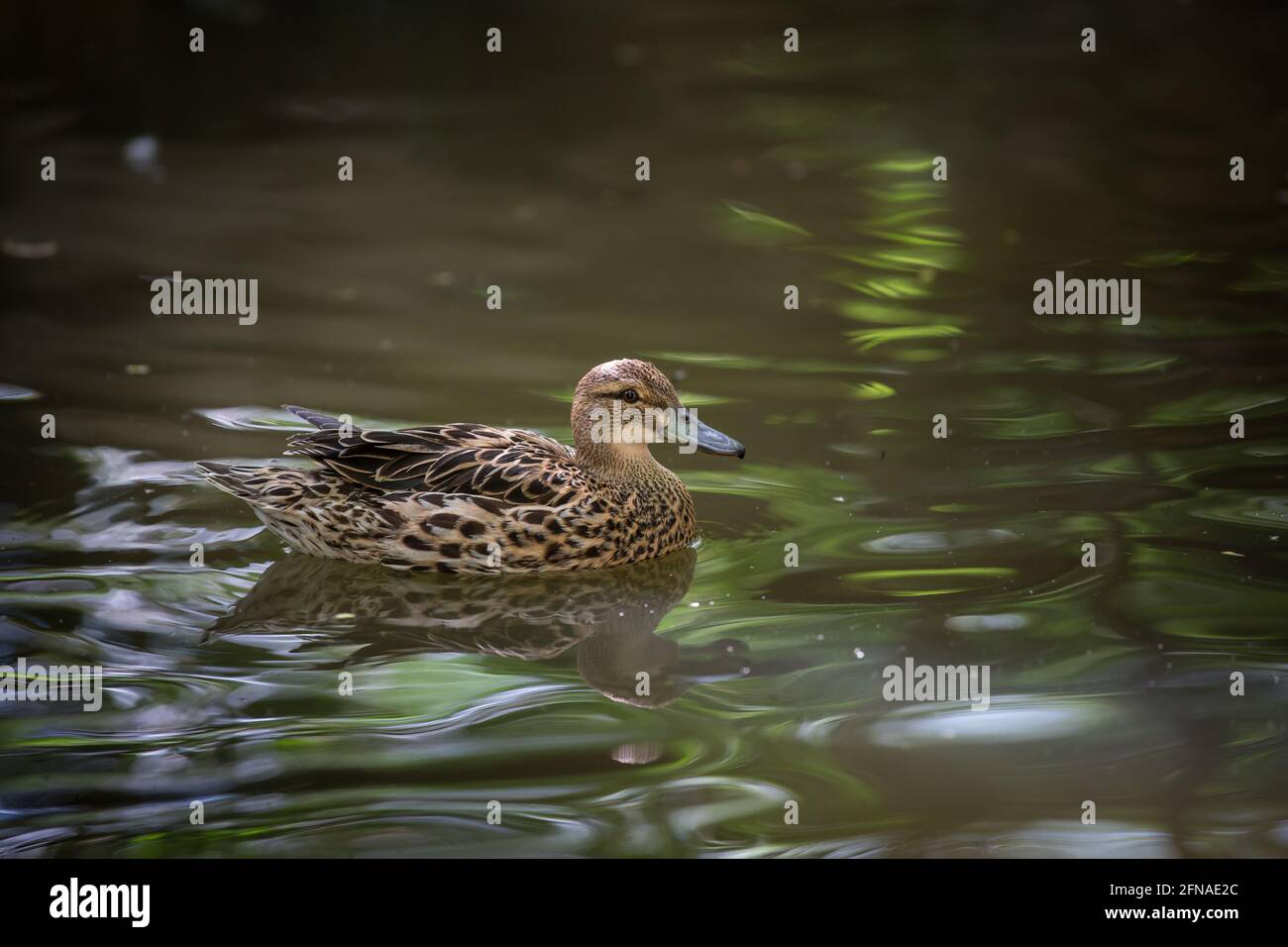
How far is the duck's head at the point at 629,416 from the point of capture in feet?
22.4

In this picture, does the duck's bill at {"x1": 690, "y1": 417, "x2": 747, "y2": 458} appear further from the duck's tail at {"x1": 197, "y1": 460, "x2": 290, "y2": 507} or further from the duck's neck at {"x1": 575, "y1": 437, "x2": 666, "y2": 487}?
the duck's tail at {"x1": 197, "y1": 460, "x2": 290, "y2": 507}

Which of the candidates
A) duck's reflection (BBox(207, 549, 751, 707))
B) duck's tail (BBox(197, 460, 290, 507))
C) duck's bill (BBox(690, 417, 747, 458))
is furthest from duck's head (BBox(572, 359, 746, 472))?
duck's tail (BBox(197, 460, 290, 507))

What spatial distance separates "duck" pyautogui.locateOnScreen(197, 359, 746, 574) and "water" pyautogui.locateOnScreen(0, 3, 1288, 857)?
137 millimetres

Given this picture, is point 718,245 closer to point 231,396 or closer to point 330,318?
point 330,318

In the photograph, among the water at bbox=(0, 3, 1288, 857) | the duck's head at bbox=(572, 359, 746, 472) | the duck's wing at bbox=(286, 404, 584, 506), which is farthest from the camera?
the duck's head at bbox=(572, 359, 746, 472)

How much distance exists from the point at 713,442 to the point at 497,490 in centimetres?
93

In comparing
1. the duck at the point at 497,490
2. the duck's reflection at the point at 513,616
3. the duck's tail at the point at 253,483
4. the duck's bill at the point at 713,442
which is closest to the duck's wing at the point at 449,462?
the duck at the point at 497,490

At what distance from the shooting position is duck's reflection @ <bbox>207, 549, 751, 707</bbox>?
5.98 metres

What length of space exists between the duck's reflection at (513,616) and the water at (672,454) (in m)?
0.02

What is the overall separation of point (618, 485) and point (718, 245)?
4.03 meters

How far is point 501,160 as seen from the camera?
12055 mm

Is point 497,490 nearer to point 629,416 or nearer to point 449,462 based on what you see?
point 449,462

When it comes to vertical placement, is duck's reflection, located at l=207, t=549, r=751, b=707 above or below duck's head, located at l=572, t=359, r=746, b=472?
below

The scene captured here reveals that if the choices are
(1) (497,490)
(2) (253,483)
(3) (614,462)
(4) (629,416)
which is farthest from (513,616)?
(2) (253,483)
